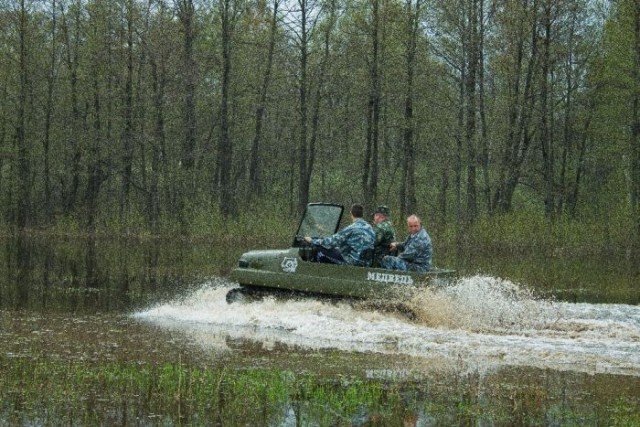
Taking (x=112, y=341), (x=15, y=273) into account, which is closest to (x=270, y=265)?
(x=112, y=341)

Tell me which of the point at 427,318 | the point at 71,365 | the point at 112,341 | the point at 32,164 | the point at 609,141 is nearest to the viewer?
the point at 71,365

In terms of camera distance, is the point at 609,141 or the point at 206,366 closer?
the point at 206,366

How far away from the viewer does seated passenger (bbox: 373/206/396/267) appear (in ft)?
54.4

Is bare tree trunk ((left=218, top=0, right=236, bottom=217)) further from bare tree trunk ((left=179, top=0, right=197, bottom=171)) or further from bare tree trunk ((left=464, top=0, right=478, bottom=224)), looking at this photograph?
bare tree trunk ((left=464, top=0, right=478, bottom=224))

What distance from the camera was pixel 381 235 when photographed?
16609 millimetres

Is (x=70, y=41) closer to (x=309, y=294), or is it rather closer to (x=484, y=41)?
(x=484, y=41)

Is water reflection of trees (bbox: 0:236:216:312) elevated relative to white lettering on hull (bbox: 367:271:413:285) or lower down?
lower down

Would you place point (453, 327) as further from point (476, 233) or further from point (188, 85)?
point (188, 85)

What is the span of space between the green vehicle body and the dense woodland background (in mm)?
17238

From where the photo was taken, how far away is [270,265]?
658 inches

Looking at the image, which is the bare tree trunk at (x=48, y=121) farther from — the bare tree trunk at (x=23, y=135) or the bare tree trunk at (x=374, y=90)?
the bare tree trunk at (x=374, y=90)

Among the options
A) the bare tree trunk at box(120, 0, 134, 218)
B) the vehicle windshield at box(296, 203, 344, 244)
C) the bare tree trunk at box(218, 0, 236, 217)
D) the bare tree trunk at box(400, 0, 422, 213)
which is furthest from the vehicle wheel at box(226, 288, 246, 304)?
the bare tree trunk at box(120, 0, 134, 218)

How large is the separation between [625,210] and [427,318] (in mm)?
17008

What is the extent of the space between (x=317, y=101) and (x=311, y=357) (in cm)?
3287
